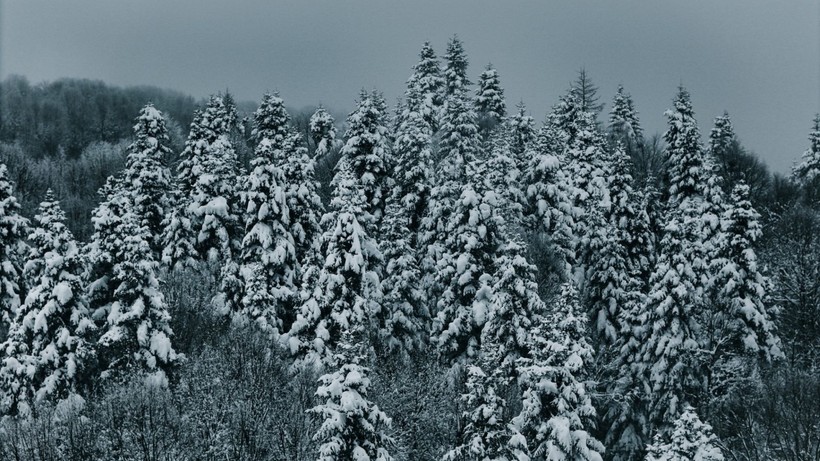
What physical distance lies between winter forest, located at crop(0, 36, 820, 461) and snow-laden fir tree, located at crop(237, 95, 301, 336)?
0.46 ft

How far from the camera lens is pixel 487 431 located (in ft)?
65.3

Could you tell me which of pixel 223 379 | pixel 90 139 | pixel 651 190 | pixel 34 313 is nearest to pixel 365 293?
pixel 223 379

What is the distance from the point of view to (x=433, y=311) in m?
36.9

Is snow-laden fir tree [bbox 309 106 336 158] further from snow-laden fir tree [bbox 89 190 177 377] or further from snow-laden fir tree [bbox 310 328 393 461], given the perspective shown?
snow-laden fir tree [bbox 310 328 393 461]

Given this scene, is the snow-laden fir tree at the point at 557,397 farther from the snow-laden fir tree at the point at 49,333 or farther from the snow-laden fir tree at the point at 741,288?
the snow-laden fir tree at the point at 49,333

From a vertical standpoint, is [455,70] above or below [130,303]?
above

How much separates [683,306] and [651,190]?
11.3 meters

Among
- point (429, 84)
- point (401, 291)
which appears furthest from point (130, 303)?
point (429, 84)

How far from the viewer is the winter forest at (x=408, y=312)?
2195 centimetres

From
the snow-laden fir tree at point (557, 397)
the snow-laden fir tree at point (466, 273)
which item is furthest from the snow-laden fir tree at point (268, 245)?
the snow-laden fir tree at point (557, 397)

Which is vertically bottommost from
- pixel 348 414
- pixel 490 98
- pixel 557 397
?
pixel 348 414

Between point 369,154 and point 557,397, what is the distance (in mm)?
24082

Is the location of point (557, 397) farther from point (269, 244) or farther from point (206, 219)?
point (206, 219)

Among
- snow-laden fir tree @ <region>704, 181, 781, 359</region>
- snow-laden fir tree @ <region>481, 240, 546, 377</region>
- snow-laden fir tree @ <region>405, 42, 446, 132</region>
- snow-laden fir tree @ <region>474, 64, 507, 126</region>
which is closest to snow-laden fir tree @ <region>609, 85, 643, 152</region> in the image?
snow-laden fir tree @ <region>474, 64, 507, 126</region>
